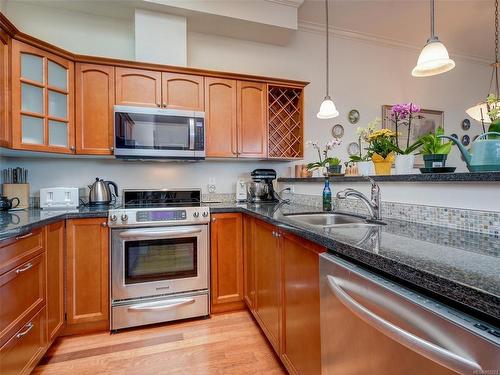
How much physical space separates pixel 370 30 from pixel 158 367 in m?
4.10

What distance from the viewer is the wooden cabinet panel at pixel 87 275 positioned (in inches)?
73.1

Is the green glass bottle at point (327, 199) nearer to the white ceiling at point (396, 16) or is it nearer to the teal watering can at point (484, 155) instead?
the teal watering can at point (484, 155)

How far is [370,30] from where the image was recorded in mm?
3301

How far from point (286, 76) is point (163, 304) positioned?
2.71m

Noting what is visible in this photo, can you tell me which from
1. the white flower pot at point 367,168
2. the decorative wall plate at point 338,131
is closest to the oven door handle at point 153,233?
the white flower pot at point 367,168

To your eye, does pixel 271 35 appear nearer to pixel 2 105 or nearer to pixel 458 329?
pixel 2 105

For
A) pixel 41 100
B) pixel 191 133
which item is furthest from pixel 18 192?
pixel 191 133

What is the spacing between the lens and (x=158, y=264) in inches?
79.4

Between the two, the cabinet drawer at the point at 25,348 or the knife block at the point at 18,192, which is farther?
the knife block at the point at 18,192

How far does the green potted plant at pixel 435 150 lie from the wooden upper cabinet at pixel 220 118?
1.59 meters

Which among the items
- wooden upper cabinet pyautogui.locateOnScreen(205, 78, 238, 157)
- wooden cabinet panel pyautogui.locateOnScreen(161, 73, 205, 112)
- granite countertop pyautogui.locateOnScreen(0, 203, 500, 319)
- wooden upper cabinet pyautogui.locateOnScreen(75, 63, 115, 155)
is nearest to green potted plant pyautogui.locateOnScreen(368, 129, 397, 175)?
granite countertop pyautogui.locateOnScreen(0, 203, 500, 319)

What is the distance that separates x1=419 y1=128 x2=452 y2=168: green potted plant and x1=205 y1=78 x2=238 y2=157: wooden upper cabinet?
1589 mm

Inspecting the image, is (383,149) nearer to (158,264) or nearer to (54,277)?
(158,264)

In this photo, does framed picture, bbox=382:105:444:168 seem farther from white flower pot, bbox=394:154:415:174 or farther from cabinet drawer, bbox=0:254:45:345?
cabinet drawer, bbox=0:254:45:345
